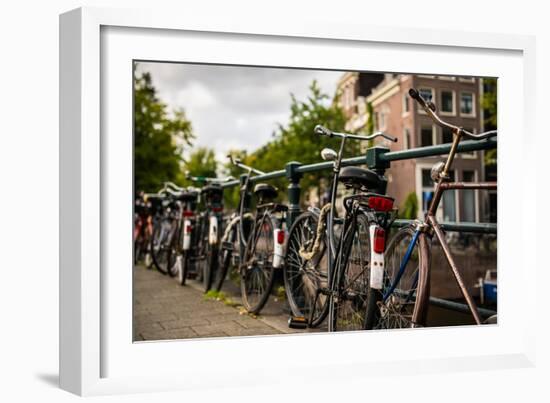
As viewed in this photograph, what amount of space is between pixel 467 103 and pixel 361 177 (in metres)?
17.5

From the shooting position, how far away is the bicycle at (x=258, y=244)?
372 centimetres

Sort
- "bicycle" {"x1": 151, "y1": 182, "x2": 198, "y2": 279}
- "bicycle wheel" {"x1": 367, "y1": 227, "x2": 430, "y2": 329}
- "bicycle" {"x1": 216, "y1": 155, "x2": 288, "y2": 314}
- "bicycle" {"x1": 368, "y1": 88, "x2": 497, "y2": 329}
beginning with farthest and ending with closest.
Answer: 1. "bicycle" {"x1": 151, "y1": 182, "x2": 198, "y2": 279}
2. "bicycle" {"x1": 216, "y1": 155, "x2": 288, "y2": 314}
3. "bicycle wheel" {"x1": 367, "y1": 227, "x2": 430, "y2": 329}
4. "bicycle" {"x1": 368, "y1": 88, "x2": 497, "y2": 329}

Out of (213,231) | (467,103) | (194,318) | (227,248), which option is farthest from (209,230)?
(467,103)

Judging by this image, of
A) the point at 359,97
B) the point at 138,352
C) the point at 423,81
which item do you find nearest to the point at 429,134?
the point at 423,81

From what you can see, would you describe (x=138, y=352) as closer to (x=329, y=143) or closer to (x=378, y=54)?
(x=378, y=54)

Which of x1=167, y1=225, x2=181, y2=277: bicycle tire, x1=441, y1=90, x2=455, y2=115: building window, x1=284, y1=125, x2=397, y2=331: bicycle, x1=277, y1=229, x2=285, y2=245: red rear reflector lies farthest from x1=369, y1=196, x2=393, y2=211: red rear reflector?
x1=441, y1=90, x2=455, y2=115: building window

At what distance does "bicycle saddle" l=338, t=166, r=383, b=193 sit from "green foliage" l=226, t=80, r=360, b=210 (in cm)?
1086

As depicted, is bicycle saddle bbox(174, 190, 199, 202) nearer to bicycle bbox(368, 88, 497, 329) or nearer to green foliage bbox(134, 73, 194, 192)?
bicycle bbox(368, 88, 497, 329)

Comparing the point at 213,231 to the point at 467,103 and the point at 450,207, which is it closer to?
the point at 450,207

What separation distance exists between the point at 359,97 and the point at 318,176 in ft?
31.2

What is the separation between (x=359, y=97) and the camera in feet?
74.6

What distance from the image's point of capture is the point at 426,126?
18938 mm

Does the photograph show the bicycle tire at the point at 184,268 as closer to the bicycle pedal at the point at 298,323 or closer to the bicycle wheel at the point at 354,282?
the bicycle pedal at the point at 298,323

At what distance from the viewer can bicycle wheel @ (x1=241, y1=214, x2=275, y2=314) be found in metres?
3.81
